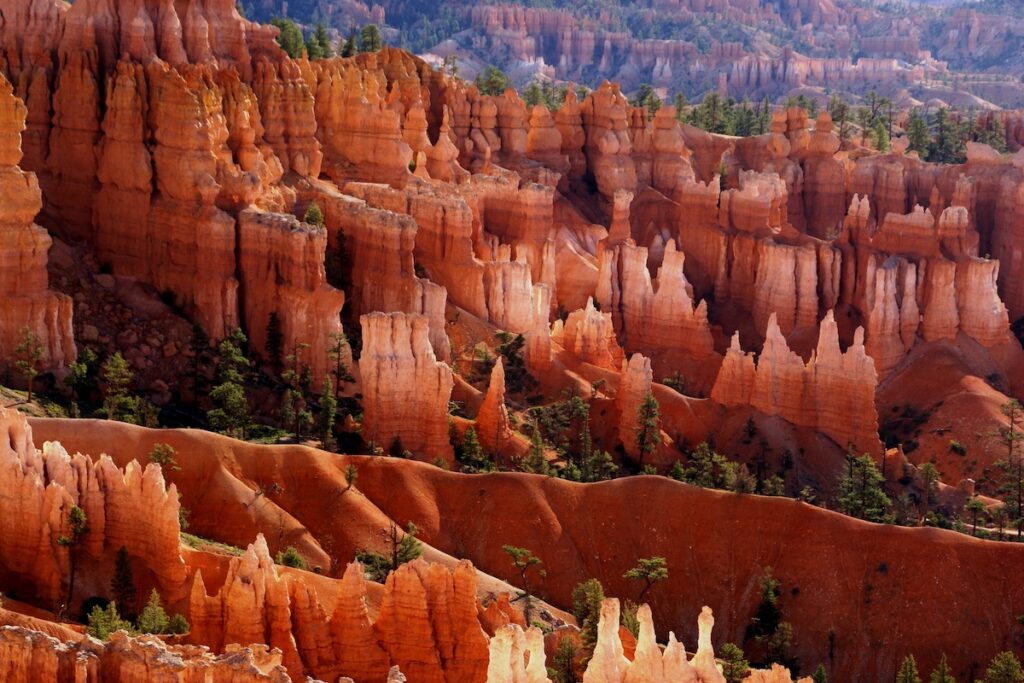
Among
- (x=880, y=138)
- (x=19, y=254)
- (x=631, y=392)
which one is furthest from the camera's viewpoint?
(x=880, y=138)

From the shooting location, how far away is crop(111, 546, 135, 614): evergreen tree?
56.9m

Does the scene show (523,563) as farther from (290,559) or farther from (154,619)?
(154,619)

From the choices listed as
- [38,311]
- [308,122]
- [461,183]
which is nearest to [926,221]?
[461,183]

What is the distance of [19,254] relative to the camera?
72625 millimetres

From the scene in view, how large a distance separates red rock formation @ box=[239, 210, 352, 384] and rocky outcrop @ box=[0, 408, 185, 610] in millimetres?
21263

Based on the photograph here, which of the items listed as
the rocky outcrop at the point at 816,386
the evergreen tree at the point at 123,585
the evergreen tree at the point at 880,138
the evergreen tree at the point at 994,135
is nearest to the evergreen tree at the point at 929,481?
the rocky outcrop at the point at 816,386

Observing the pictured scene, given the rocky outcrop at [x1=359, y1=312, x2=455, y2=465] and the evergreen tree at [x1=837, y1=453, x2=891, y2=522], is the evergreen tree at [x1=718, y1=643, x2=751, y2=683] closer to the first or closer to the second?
the evergreen tree at [x1=837, y1=453, x2=891, y2=522]

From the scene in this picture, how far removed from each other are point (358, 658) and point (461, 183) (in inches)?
1829

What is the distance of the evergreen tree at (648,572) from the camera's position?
68.6 metres

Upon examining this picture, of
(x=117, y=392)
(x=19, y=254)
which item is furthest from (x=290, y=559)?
(x=19, y=254)

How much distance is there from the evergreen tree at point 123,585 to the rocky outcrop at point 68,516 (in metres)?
0.67

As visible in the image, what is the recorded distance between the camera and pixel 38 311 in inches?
2881

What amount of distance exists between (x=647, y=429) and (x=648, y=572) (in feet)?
47.6

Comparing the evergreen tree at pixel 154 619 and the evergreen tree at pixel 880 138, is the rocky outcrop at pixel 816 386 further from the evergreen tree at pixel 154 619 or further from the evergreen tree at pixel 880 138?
the evergreen tree at pixel 880 138
